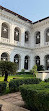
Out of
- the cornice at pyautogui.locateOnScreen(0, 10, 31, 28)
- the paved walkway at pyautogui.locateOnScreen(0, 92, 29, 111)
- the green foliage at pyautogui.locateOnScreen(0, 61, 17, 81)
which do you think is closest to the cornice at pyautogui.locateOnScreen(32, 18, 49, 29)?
the cornice at pyautogui.locateOnScreen(0, 10, 31, 28)

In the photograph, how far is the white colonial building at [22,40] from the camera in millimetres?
17844

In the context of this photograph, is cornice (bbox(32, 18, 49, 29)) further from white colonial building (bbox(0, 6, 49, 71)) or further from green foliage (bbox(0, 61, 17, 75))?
green foliage (bbox(0, 61, 17, 75))

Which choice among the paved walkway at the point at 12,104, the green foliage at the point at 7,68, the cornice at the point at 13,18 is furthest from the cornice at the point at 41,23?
the paved walkway at the point at 12,104

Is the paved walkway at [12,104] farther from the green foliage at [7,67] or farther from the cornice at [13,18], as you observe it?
the cornice at [13,18]

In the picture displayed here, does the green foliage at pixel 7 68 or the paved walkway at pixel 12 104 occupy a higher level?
the green foliage at pixel 7 68

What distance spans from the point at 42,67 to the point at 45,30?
6.62m

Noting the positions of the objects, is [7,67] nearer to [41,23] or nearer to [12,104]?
[12,104]

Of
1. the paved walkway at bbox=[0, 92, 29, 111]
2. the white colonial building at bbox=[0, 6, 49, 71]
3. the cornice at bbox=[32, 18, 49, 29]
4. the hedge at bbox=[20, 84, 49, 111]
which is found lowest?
the paved walkway at bbox=[0, 92, 29, 111]

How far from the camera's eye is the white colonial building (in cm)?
1784

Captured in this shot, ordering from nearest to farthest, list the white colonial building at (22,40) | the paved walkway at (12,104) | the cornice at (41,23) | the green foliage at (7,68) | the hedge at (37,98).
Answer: the hedge at (37,98), the paved walkway at (12,104), the green foliage at (7,68), the white colonial building at (22,40), the cornice at (41,23)

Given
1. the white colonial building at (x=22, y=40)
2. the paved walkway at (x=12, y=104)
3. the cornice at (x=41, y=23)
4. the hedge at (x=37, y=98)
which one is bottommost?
the paved walkway at (x=12, y=104)

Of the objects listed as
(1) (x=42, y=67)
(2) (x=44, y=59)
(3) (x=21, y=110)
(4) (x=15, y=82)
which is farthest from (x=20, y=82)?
(2) (x=44, y=59)

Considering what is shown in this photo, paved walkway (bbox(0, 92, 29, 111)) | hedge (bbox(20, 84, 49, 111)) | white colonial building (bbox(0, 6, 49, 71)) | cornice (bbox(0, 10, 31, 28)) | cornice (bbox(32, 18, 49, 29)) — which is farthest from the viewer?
cornice (bbox(32, 18, 49, 29))

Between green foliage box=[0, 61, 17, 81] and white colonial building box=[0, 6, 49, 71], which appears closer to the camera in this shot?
green foliage box=[0, 61, 17, 81]
